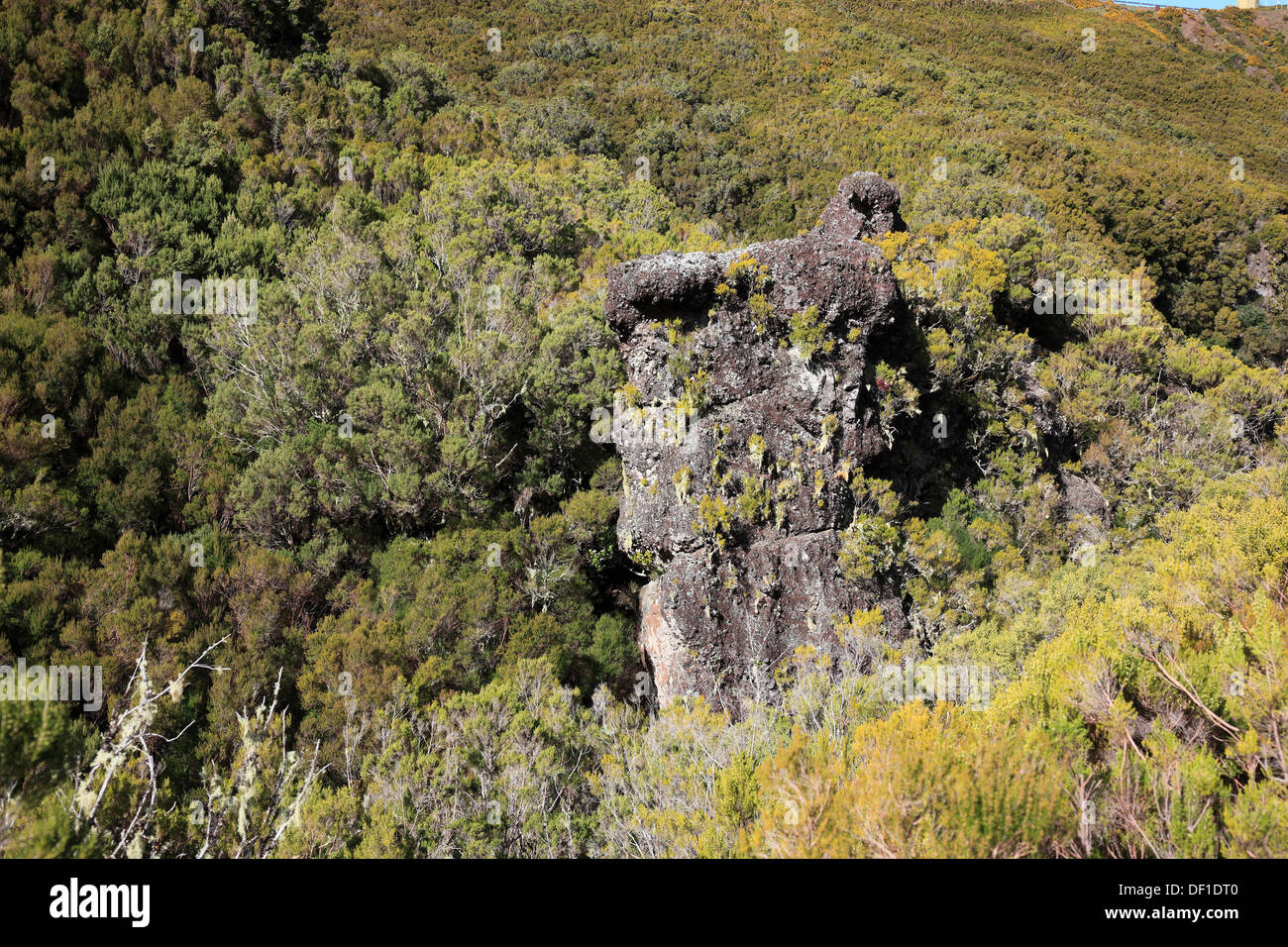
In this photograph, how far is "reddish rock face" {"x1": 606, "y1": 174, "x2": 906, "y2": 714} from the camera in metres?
11.9

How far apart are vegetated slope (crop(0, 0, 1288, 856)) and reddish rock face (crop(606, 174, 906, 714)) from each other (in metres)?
0.77

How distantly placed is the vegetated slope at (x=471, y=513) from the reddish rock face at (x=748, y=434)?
770 mm

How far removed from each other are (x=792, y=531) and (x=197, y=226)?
1625cm

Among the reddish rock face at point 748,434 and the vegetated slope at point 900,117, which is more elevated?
the vegetated slope at point 900,117

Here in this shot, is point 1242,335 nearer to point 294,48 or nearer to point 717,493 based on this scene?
point 717,493

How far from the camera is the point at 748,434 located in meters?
12.5

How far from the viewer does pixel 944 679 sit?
9719 mm

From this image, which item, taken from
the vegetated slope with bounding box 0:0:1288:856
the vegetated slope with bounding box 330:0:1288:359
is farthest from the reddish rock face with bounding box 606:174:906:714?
the vegetated slope with bounding box 330:0:1288:359

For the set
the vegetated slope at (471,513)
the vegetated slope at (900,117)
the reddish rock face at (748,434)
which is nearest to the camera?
the vegetated slope at (471,513)

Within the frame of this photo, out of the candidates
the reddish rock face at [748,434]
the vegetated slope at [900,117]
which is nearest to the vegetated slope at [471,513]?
the reddish rock face at [748,434]

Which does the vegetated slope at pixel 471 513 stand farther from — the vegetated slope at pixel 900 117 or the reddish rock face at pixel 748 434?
the vegetated slope at pixel 900 117

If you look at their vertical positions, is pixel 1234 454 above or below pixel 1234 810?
below

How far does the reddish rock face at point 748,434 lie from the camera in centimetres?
1190
